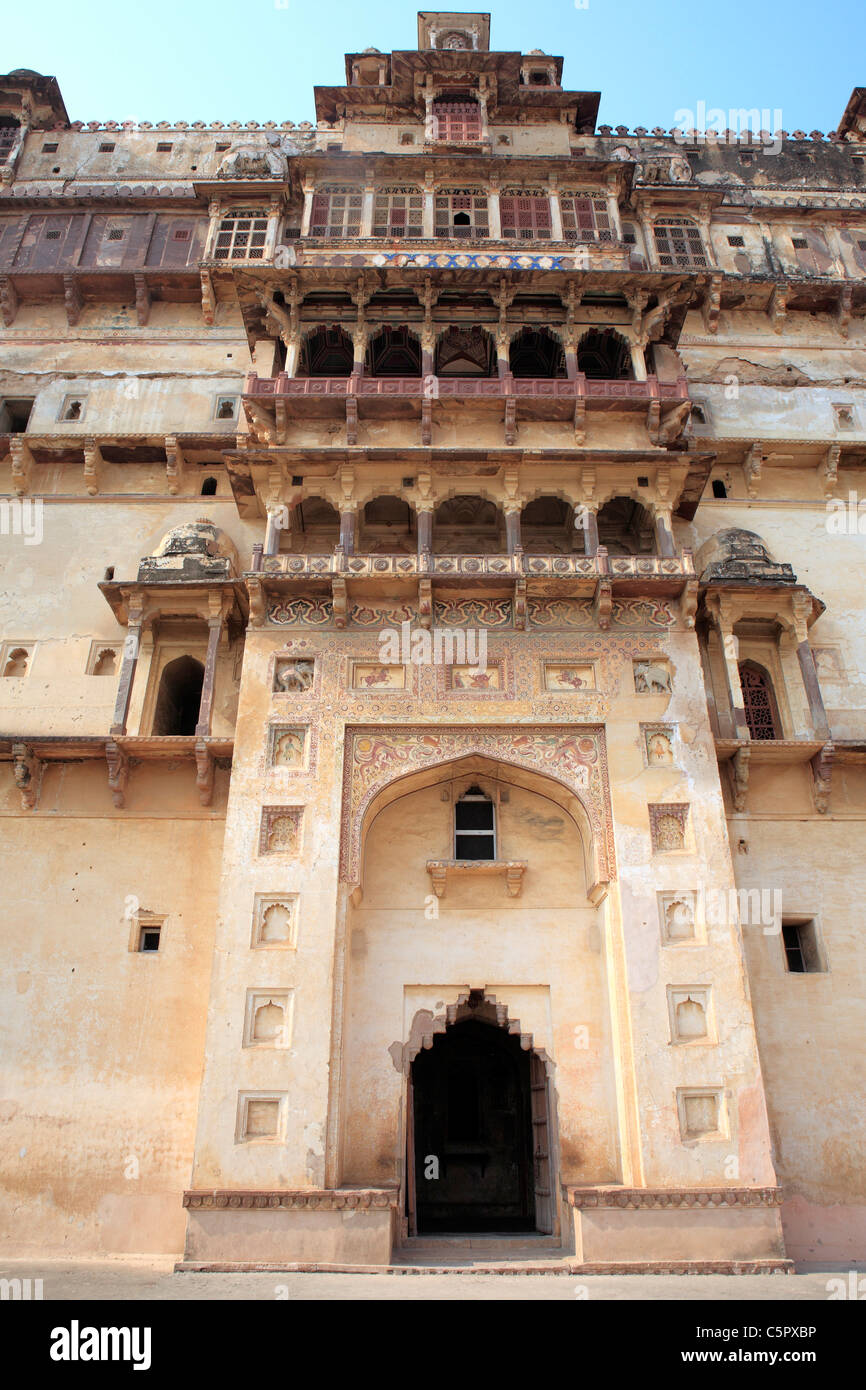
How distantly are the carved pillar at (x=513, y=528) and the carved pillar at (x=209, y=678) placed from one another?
489 cm

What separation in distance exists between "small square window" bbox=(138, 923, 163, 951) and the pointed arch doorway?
14.6 ft

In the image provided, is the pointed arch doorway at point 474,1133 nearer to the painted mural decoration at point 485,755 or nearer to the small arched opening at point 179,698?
the painted mural decoration at point 485,755

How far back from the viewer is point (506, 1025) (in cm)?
1422

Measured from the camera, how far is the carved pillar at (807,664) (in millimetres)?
16053

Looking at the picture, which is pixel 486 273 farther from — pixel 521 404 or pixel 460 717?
pixel 460 717

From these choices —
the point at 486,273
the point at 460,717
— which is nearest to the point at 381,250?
the point at 486,273

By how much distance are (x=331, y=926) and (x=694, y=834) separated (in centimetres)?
A: 519

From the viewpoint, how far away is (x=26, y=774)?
15516mm

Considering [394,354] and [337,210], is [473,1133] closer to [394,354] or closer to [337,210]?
[394,354]

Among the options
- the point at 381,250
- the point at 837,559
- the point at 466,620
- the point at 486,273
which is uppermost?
the point at 381,250

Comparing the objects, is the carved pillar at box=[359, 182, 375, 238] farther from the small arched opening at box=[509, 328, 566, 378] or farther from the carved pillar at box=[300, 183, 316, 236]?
the small arched opening at box=[509, 328, 566, 378]

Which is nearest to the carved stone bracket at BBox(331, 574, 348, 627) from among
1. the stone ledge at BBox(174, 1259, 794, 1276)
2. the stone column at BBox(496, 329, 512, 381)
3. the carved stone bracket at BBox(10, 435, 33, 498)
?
the stone column at BBox(496, 329, 512, 381)

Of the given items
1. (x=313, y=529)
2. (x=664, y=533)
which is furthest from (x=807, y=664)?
(x=313, y=529)
